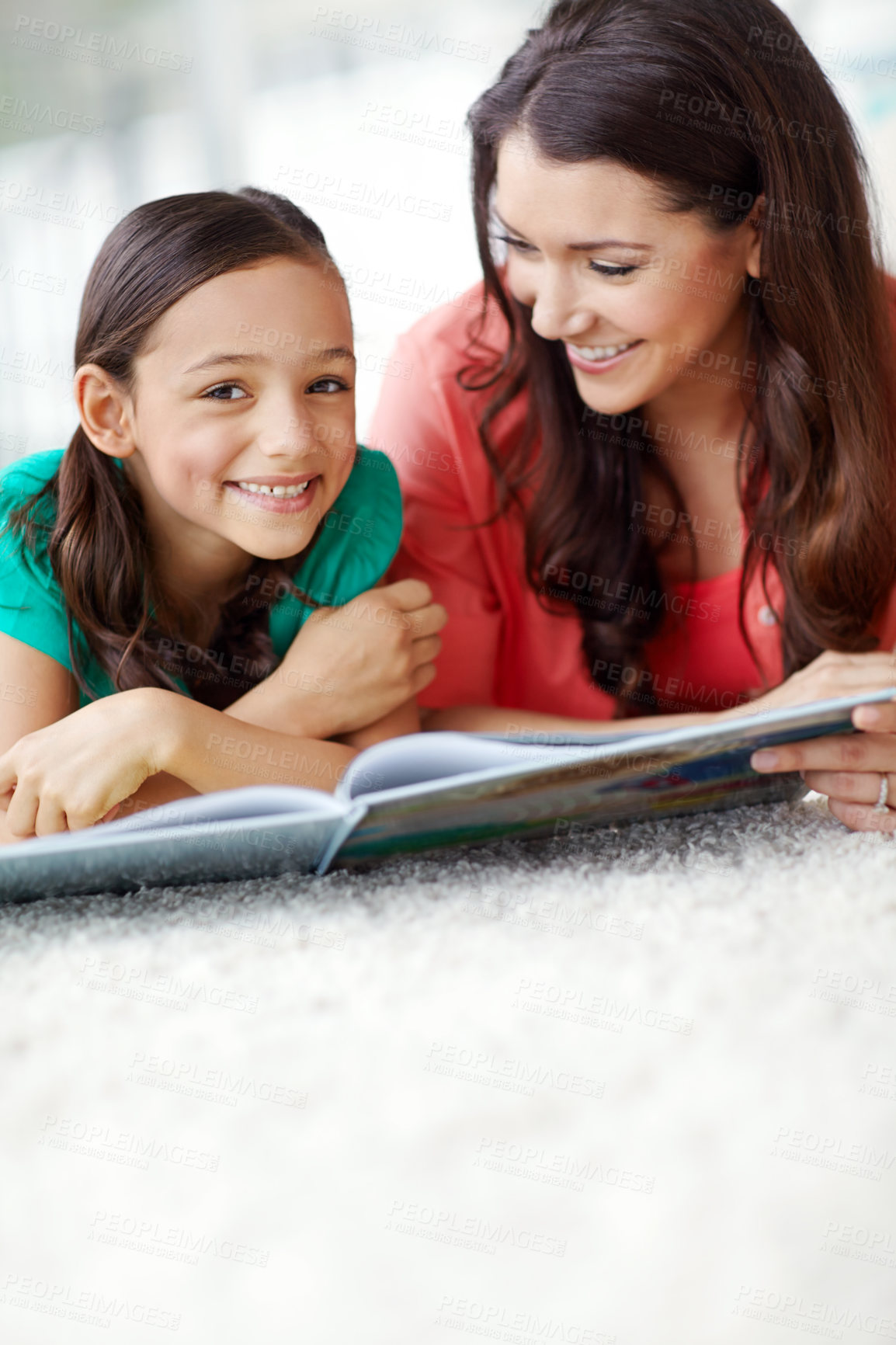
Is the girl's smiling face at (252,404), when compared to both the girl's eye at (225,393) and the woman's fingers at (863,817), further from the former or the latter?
the woman's fingers at (863,817)

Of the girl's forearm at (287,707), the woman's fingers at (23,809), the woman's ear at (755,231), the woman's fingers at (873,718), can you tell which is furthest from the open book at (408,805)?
the woman's ear at (755,231)

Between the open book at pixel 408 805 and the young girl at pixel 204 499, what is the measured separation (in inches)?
6.6

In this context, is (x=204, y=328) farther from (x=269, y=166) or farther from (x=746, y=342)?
(x=269, y=166)

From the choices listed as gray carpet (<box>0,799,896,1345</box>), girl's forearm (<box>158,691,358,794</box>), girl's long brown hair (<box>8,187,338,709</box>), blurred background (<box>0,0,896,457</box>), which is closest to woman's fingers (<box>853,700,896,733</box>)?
gray carpet (<box>0,799,896,1345</box>)

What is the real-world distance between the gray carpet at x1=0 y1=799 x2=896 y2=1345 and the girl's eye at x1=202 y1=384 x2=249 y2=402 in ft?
1.45

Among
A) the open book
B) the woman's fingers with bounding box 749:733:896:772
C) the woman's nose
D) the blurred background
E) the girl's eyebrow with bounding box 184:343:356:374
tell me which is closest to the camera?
the open book

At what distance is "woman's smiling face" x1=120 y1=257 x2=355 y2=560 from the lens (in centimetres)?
78

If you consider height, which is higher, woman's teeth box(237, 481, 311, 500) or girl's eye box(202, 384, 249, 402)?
girl's eye box(202, 384, 249, 402)

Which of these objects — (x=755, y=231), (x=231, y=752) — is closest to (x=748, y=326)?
(x=755, y=231)

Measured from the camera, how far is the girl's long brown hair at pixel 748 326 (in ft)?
2.75

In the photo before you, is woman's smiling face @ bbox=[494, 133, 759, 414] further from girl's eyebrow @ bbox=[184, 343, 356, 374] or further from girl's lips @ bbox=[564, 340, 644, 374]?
girl's eyebrow @ bbox=[184, 343, 356, 374]

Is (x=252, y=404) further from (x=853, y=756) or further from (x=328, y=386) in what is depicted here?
(x=853, y=756)

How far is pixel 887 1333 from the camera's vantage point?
1.11 feet

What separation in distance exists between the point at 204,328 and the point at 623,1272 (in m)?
0.65
